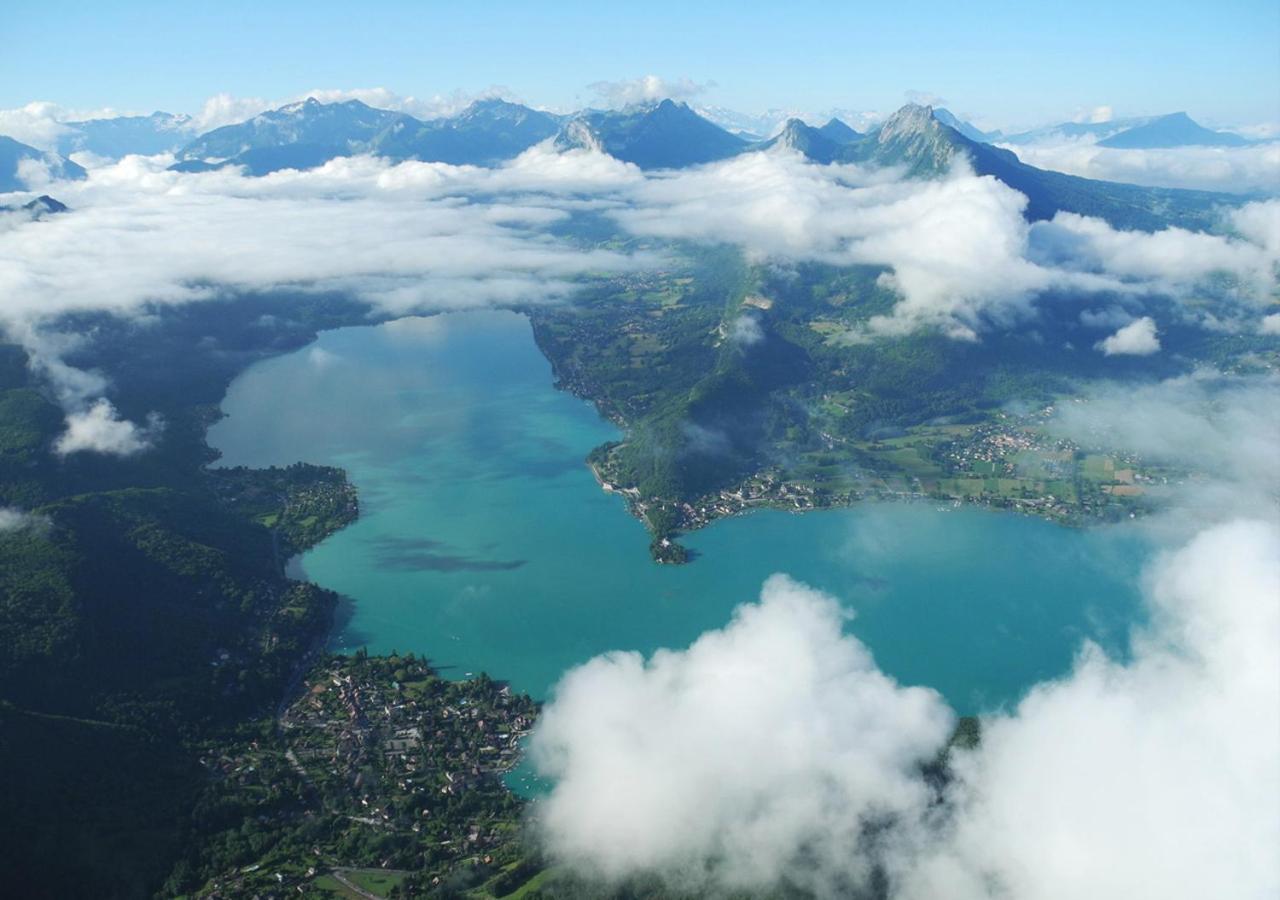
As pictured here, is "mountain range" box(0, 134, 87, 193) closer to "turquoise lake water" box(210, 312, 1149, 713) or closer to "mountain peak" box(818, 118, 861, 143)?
"turquoise lake water" box(210, 312, 1149, 713)

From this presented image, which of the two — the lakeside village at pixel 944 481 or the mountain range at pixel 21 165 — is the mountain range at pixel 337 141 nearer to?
the mountain range at pixel 21 165

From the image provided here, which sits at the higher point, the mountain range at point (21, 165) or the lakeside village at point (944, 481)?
the mountain range at point (21, 165)

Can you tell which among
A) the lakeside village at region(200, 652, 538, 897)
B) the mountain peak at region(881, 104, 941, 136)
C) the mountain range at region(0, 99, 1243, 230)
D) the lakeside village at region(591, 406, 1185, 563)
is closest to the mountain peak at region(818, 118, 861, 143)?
the mountain range at region(0, 99, 1243, 230)

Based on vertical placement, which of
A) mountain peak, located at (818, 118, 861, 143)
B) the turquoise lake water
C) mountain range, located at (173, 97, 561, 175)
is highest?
mountain peak, located at (818, 118, 861, 143)

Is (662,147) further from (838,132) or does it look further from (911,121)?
(911,121)

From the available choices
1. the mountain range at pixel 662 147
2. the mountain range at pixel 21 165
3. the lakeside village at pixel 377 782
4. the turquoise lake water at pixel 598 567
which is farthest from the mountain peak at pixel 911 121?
the mountain range at pixel 21 165

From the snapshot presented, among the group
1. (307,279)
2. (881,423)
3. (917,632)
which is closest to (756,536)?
(917,632)
